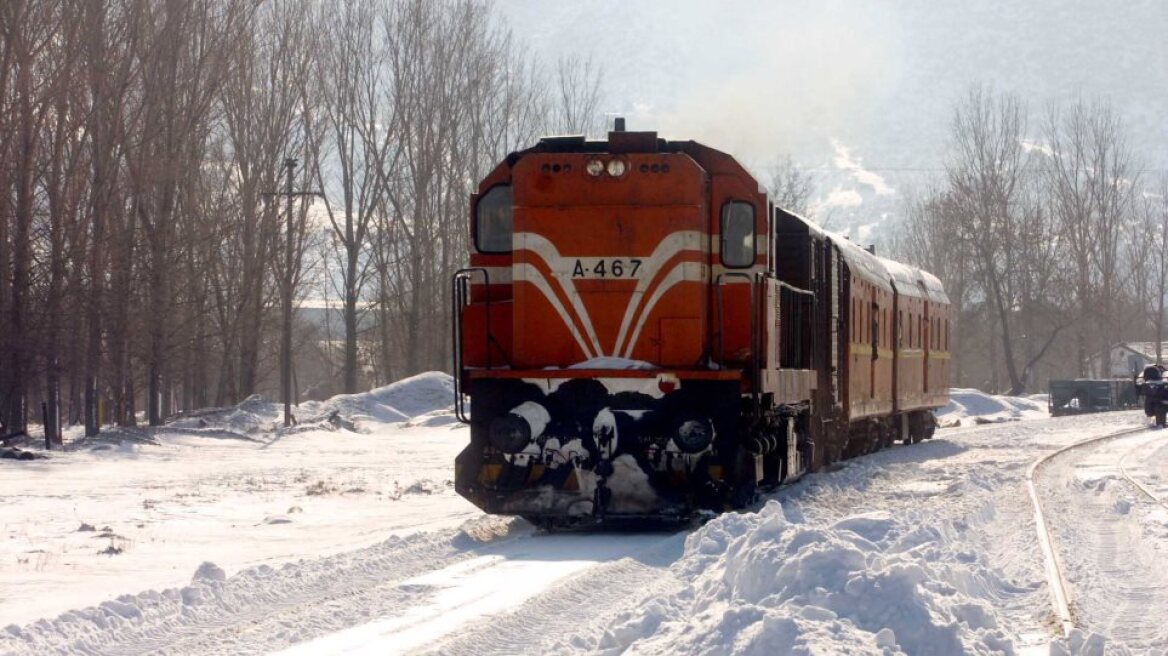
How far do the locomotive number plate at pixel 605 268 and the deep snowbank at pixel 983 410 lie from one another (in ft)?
102

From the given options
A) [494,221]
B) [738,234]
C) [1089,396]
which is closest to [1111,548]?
[738,234]

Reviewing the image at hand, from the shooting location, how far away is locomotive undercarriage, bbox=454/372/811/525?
36.2ft

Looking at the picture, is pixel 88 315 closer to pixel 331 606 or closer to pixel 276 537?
pixel 276 537

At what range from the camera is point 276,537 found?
12.0m

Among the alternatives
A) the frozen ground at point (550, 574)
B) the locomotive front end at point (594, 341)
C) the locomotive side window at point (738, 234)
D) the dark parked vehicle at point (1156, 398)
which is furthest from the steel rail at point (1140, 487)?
the dark parked vehicle at point (1156, 398)

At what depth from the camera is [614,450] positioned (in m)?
11.0

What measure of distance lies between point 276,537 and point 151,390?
23160 mm

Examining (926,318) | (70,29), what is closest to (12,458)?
(70,29)

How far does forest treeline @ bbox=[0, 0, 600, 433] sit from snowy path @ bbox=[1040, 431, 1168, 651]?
18270 millimetres

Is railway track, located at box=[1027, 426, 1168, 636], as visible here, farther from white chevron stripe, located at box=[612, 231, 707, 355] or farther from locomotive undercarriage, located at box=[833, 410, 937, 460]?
white chevron stripe, located at box=[612, 231, 707, 355]

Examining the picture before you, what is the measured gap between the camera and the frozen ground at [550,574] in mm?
6680

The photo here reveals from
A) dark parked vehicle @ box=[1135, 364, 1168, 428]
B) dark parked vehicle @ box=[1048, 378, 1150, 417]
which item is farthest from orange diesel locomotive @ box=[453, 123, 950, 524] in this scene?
dark parked vehicle @ box=[1048, 378, 1150, 417]

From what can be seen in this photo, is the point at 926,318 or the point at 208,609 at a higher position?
the point at 926,318

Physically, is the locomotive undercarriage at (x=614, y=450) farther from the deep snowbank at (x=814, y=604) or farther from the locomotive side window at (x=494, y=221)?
the deep snowbank at (x=814, y=604)
